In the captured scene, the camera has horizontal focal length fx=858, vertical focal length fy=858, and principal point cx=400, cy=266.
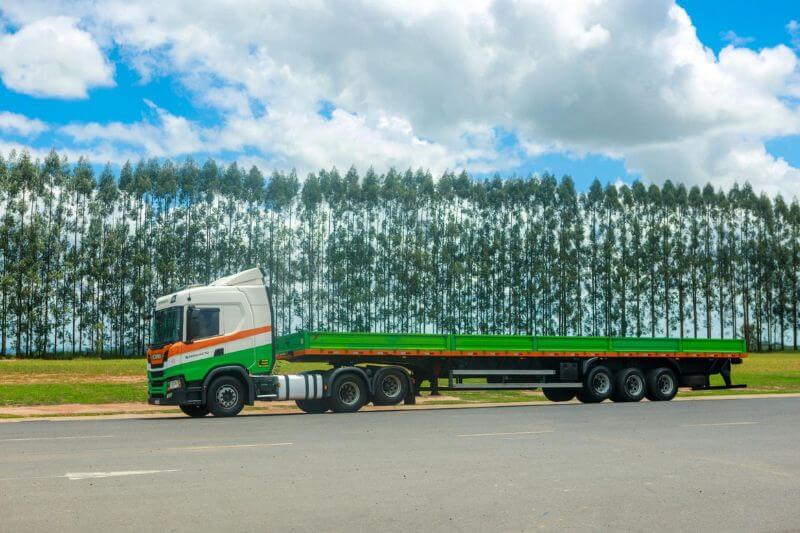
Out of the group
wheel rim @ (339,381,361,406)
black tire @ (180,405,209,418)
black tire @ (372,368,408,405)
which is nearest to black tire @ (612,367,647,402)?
black tire @ (372,368,408,405)

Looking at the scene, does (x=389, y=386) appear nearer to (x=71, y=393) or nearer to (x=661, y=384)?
(x=661, y=384)

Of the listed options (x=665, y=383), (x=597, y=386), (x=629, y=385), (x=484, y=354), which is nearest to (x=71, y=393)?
(x=484, y=354)

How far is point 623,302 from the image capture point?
74750mm

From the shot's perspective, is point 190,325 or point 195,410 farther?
point 195,410

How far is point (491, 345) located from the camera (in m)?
25.2

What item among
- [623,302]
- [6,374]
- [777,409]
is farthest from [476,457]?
[623,302]

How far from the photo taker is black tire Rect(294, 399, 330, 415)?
23.0 metres

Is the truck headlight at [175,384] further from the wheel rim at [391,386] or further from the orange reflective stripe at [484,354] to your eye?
the wheel rim at [391,386]

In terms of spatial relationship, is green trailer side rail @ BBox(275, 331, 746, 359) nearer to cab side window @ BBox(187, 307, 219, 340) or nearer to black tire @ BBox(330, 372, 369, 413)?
black tire @ BBox(330, 372, 369, 413)

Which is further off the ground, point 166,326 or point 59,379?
point 166,326

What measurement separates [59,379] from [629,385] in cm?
2254

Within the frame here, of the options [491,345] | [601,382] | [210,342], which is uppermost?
[210,342]

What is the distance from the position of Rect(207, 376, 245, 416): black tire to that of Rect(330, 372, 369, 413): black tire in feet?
8.32

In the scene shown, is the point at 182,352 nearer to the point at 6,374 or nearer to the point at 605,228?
the point at 6,374
